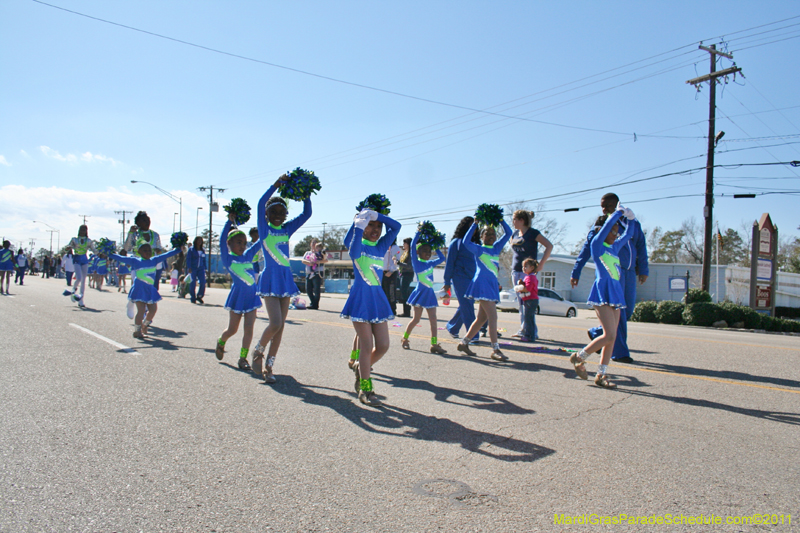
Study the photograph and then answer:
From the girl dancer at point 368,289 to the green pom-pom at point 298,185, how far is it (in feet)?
2.57

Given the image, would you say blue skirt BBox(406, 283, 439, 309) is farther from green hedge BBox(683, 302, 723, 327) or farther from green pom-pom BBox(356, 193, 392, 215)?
green hedge BBox(683, 302, 723, 327)

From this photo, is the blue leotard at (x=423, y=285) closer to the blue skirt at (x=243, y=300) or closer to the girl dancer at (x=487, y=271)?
the girl dancer at (x=487, y=271)

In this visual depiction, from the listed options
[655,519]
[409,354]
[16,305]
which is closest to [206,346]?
[409,354]

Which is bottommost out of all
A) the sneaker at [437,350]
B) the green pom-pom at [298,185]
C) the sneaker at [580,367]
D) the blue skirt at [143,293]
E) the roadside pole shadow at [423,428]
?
the roadside pole shadow at [423,428]

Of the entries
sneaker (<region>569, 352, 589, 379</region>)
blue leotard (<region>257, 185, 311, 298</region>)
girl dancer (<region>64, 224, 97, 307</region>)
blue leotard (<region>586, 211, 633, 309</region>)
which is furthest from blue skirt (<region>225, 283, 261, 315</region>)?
girl dancer (<region>64, 224, 97, 307</region>)

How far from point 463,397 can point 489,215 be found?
122 inches

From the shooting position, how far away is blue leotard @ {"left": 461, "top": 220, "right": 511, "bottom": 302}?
7.38 m

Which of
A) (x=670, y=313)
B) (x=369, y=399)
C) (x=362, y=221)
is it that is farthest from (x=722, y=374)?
(x=670, y=313)

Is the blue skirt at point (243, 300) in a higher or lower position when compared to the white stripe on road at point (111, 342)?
higher

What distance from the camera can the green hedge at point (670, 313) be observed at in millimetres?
18719

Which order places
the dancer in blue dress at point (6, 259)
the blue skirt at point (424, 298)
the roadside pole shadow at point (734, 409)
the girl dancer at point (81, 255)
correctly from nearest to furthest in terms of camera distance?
the roadside pole shadow at point (734, 409)
the blue skirt at point (424, 298)
the girl dancer at point (81, 255)
the dancer in blue dress at point (6, 259)

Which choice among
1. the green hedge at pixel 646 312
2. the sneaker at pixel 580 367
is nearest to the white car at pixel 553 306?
the green hedge at pixel 646 312

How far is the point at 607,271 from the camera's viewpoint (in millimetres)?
6043

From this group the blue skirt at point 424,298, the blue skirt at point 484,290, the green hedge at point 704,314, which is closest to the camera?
the blue skirt at point 484,290
